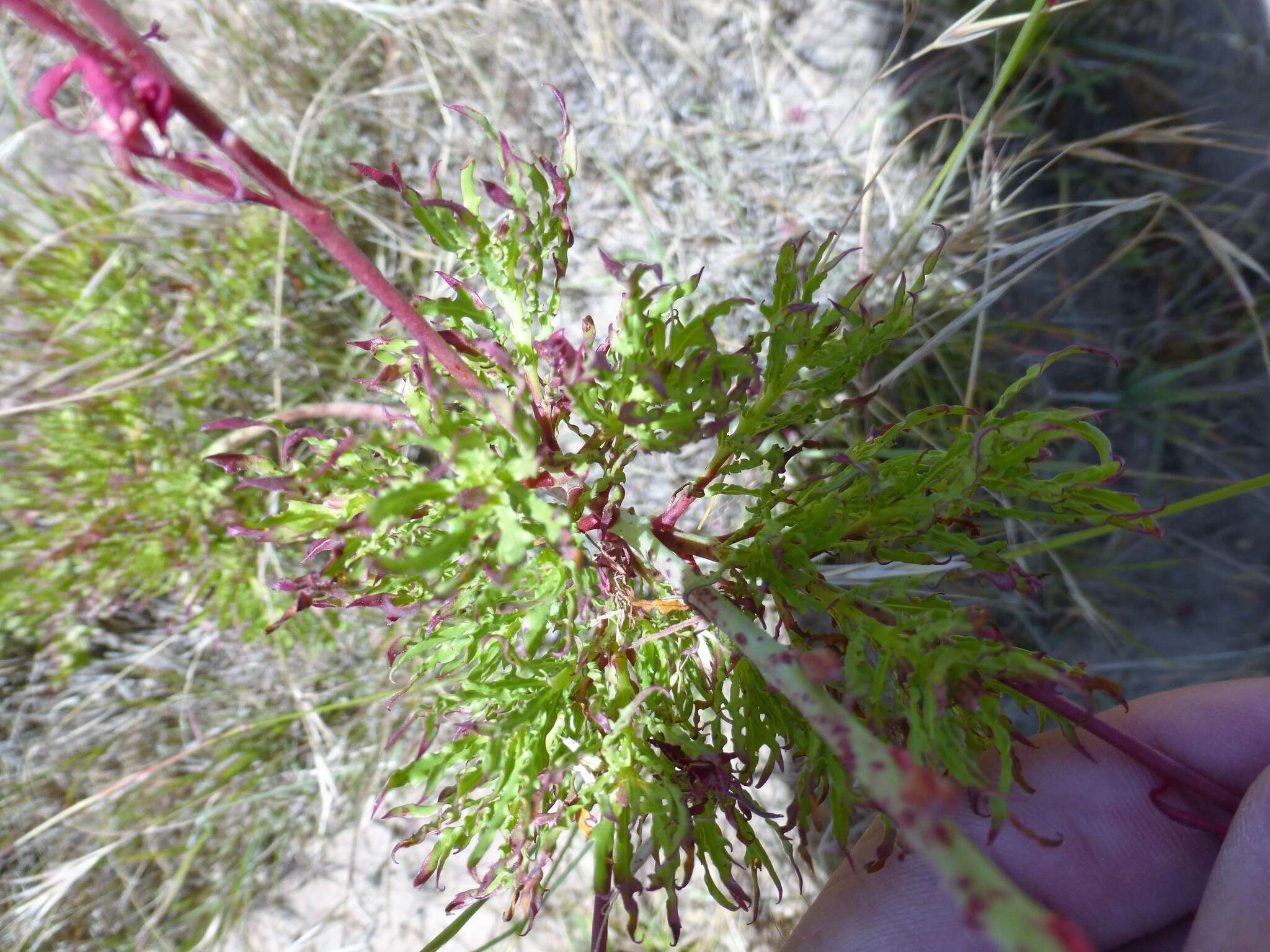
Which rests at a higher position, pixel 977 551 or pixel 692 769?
pixel 977 551

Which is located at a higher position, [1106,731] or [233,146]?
[233,146]

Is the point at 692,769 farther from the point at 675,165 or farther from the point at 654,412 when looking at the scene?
the point at 675,165

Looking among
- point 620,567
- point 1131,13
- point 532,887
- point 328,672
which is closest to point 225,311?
point 328,672

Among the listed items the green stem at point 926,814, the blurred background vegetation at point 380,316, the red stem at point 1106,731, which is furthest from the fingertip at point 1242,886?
the green stem at point 926,814

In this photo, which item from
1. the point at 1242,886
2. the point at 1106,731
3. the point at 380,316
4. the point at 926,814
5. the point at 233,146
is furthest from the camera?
the point at 380,316

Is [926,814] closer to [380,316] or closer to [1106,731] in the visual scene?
[1106,731]

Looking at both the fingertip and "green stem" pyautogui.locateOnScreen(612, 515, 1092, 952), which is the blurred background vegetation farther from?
"green stem" pyautogui.locateOnScreen(612, 515, 1092, 952)

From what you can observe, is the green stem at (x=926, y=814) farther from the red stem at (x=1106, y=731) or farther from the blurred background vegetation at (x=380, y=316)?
the blurred background vegetation at (x=380, y=316)

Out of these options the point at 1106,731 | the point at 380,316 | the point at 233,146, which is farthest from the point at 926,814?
the point at 380,316
